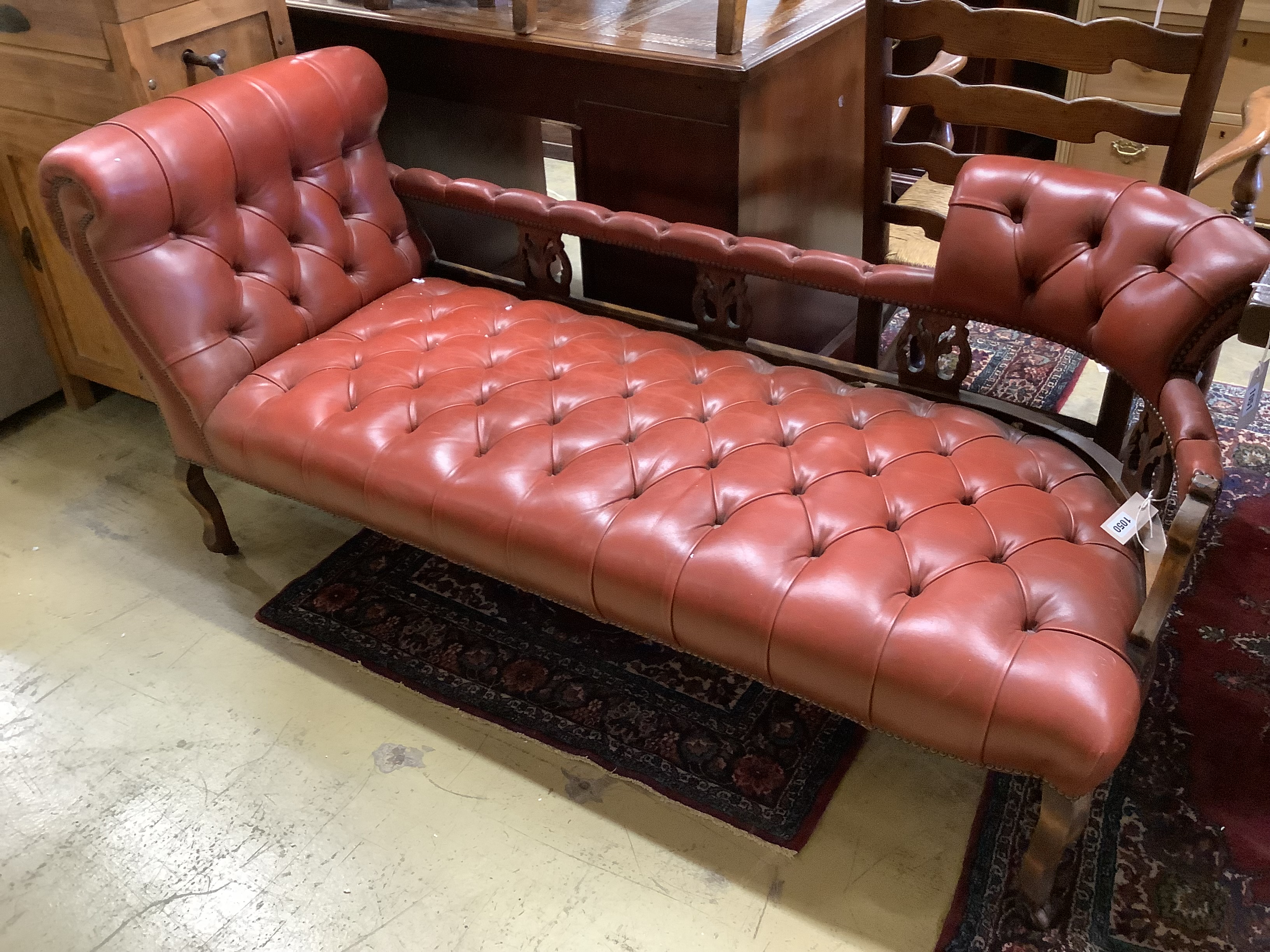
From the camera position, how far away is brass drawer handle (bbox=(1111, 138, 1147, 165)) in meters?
3.02

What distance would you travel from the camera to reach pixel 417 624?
1.89 meters

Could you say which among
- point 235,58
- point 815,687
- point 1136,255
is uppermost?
point 235,58

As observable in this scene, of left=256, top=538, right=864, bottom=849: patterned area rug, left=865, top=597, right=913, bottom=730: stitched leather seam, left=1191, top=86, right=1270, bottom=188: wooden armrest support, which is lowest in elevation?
left=256, top=538, right=864, bottom=849: patterned area rug

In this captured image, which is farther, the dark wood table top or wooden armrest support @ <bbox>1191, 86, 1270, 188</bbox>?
the dark wood table top

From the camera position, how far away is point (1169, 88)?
2.94 meters

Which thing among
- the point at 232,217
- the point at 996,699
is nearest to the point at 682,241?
the point at 232,217

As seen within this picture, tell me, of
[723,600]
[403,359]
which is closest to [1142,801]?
[723,600]

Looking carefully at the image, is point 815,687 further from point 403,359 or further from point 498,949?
point 403,359

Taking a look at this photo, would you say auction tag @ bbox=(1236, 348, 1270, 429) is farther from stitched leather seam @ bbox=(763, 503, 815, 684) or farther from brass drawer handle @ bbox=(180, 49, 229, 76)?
brass drawer handle @ bbox=(180, 49, 229, 76)

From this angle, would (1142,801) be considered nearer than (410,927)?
No

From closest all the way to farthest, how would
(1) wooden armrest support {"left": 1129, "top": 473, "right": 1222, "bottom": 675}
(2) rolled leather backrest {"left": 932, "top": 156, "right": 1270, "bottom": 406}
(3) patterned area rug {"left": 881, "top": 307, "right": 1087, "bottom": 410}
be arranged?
(1) wooden armrest support {"left": 1129, "top": 473, "right": 1222, "bottom": 675}
(2) rolled leather backrest {"left": 932, "top": 156, "right": 1270, "bottom": 406}
(3) patterned area rug {"left": 881, "top": 307, "right": 1087, "bottom": 410}

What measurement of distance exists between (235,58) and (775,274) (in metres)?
1.18

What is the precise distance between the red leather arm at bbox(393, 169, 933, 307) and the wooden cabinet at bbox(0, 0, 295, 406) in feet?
1.38

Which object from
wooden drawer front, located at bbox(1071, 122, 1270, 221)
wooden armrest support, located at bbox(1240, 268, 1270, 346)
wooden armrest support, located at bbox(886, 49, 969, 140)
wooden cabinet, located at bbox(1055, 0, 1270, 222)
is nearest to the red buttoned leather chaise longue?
wooden armrest support, located at bbox(1240, 268, 1270, 346)
